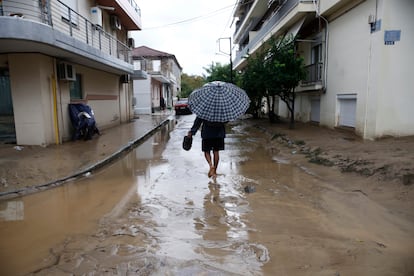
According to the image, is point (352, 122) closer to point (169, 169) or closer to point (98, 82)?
point (169, 169)

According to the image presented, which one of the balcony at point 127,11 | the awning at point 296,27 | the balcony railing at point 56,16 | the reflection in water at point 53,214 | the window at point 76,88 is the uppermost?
the balcony at point 127,11

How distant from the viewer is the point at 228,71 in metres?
38.7

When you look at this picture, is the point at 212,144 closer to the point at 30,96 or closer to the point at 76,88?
the point at 30,96

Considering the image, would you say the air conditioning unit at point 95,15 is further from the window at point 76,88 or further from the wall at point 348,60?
the wall at point 348,60

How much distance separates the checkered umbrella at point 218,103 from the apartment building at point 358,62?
572 cm

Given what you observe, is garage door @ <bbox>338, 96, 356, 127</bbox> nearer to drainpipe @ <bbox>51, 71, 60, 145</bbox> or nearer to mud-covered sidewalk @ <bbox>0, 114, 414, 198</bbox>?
mud-covered sidewalk @ <bbox>0, 114, 414, 198</bbox>

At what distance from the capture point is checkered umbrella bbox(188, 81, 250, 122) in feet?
19.5

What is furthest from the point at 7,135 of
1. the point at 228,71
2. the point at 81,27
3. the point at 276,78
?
the point at 228,71

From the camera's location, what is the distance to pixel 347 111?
12.0m

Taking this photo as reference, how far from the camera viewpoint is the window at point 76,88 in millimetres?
12594

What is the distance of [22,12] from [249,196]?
8.63m

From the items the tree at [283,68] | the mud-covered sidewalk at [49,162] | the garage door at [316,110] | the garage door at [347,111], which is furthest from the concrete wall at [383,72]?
the mud-covered sidewalk at [49,162]

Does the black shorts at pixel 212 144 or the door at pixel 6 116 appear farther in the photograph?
the door at pixel 6 116

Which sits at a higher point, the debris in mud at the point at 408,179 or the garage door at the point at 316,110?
the garage door at the point at 316,110
